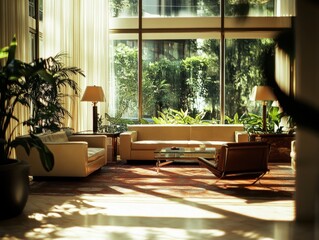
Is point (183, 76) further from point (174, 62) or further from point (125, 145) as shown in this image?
point (125, 145)

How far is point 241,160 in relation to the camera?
16.5 feet

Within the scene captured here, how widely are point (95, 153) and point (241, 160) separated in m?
2.22

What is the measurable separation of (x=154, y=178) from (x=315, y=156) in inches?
220

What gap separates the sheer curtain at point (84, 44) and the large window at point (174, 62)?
0.27m

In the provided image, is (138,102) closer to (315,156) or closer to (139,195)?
(139,195)

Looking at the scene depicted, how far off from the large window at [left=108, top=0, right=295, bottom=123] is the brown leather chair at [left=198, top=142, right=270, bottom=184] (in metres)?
3.72

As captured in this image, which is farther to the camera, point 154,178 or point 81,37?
point 81,37

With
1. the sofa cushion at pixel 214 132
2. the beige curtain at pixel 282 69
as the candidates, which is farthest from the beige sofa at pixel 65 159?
the beige curtain at pixel 282 69

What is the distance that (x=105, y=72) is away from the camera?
8703 mm

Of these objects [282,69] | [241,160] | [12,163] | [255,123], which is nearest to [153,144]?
[255,123]

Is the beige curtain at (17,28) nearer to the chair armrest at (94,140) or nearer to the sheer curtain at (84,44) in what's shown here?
the chair armrest at (94,140)

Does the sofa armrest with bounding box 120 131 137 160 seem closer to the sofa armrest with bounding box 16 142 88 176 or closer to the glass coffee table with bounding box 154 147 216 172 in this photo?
Answer: the glass coffee table with bounding box 154 147 216 172

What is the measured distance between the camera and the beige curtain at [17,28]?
20.3 ft

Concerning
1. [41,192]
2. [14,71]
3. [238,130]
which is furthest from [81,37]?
[14,71]
